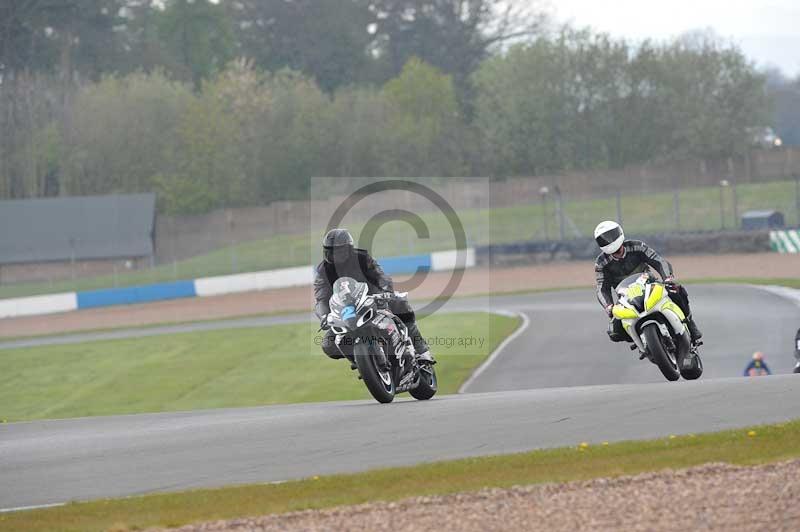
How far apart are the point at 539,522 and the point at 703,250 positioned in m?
36.1

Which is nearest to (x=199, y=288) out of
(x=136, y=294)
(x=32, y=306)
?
(x=136, y=294)

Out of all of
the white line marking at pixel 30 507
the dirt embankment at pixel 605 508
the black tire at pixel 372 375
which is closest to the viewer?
the dirt embankment at pixel 605 508

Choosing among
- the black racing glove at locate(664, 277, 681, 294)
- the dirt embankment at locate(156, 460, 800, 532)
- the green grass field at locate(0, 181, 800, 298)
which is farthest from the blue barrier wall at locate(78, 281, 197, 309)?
the dirt embankment at locate(156, 460, 800, 532)

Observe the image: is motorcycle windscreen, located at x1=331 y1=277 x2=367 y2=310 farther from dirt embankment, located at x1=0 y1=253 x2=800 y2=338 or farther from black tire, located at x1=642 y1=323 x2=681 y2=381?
dirt embankment, located at x1=0 y1=253 x2=800 y2=338

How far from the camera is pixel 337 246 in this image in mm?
12523

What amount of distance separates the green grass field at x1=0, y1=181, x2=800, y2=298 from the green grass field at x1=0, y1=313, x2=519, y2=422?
18236 mm

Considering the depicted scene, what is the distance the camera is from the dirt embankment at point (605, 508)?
7.44m

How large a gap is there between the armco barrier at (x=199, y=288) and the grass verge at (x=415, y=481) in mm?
39586

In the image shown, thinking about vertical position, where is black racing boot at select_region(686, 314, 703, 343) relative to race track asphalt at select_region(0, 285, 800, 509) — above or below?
above

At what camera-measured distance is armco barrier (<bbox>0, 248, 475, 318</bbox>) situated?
4975cm

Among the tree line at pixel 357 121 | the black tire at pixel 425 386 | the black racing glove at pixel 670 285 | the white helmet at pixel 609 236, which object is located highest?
the tree line at pixel 357 121

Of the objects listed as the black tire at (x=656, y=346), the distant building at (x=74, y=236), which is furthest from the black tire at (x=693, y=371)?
the distant building at (x=74, y=236)

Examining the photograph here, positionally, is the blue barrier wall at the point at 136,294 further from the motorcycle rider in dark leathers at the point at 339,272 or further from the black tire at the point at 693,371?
the motorcycle rider in dark leathers at the point at 339,272

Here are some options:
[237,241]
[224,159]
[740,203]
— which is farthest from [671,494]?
[224,159]
